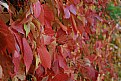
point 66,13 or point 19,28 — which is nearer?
point 19,28

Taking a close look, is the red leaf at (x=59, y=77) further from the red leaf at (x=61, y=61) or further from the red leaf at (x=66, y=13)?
the red leaf at (x=66, y=13)

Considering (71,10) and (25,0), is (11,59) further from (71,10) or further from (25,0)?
(71,10)

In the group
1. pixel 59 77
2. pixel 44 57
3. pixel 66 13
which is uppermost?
→ pixel 66 13

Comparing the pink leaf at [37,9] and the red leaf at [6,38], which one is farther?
the pink leaf at [37,9]

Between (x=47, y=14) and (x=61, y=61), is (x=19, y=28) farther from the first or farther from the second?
(x=61, y=61)

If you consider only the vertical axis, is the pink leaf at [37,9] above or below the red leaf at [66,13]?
above

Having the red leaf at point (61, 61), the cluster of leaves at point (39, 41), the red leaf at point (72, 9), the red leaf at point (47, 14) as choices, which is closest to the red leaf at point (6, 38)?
the cluster of leaves at point (39, 41)

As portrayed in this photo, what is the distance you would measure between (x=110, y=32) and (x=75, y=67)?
1409 mm

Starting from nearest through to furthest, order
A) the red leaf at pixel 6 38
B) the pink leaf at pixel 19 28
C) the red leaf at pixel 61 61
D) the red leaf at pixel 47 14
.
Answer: the red leaf at pixel 6 38 → the pink leaf at pixel 19 28 → the red leaf at pixel 47 14 → the red leaf at pixel 61 61

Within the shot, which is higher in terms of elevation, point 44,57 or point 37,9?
point 37,9

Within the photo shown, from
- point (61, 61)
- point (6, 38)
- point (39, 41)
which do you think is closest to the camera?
point (6, 38)

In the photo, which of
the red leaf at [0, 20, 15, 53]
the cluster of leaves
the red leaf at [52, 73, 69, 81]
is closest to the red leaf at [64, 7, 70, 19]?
the cluster of leaves

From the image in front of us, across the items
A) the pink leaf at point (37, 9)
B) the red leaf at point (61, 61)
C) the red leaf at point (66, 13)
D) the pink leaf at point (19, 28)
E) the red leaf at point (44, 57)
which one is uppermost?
the pink leaf at point (37, 9)

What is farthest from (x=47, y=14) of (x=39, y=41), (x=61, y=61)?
(x=61, y=61)
